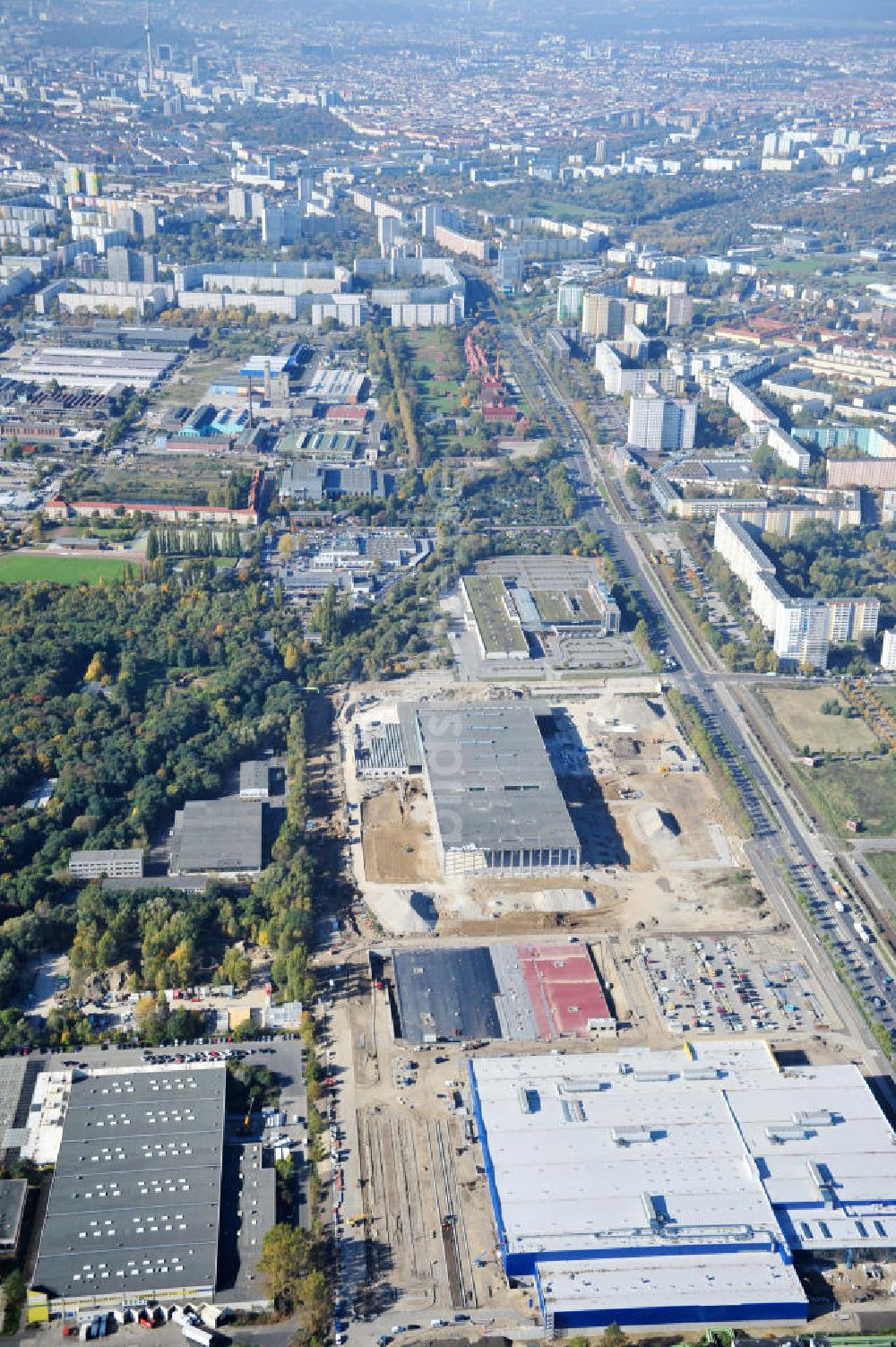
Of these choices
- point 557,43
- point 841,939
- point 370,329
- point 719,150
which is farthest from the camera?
point 557,43

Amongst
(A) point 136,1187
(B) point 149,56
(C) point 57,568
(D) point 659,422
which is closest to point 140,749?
(A) point 136,1187

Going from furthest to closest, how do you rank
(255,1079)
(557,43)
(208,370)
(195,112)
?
(557,43), (195,112), (208,370), (255,1079)

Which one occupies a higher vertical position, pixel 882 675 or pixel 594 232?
pixel 594 232

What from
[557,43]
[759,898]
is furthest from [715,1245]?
[557,43]

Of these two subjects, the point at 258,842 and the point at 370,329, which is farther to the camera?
the point at 370,329

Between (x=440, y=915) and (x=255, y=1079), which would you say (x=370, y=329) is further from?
(x=255, y=1079)

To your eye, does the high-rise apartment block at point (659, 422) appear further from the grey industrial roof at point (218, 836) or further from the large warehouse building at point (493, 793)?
the grey industrial roof at point (218, 836)

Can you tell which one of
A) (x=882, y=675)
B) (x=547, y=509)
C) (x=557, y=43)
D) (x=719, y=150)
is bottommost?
(x=882, y=675)
